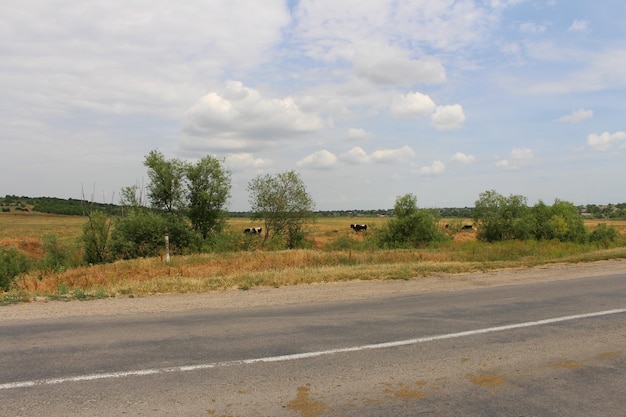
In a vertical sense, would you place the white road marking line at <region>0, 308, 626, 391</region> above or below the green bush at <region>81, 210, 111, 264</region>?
below

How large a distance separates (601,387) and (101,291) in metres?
10.3

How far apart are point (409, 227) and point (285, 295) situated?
23870 mm

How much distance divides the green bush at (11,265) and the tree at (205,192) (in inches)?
345

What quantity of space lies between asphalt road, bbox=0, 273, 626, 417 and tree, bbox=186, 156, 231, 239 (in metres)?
19.2

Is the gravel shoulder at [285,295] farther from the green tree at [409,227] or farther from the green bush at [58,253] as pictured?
the green tree at [409,227]

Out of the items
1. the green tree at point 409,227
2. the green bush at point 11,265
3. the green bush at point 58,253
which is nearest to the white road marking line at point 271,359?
the green bush at point 11,265

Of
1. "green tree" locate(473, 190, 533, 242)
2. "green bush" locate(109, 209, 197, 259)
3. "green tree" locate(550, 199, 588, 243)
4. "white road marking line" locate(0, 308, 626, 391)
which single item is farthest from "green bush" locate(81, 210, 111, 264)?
"green tree" locate(550, 199, 588, 243)

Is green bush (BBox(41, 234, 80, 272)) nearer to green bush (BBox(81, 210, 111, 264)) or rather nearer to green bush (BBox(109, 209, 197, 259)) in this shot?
green bush (BBox(81, 210, 111, 264))

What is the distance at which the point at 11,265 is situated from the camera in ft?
66.5

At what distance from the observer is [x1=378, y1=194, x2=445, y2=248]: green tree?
33.2 m

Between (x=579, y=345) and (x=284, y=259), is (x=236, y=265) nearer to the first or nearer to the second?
(x=284, y=259)

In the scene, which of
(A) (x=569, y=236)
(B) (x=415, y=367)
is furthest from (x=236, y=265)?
(A) (x=569, y=236)

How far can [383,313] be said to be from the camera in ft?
28.3

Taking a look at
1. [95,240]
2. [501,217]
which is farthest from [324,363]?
[501,217]
